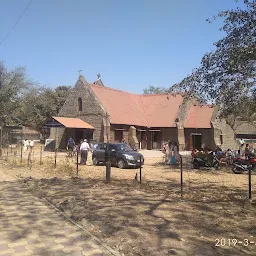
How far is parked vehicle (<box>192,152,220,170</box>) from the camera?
18.3 m

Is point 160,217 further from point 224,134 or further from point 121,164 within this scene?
point 224,134

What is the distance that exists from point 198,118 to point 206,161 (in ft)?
63.2

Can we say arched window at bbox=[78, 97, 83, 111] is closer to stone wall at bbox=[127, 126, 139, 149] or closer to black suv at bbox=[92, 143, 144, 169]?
stone wall at bbox=[127, 126, 139, 149]

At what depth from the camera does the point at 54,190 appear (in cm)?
999

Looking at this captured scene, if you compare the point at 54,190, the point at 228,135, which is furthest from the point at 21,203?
the point at 228,135

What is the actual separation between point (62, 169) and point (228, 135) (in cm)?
2656

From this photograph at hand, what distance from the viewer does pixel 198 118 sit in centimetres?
3691

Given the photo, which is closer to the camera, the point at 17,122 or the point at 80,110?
the point at 80,110

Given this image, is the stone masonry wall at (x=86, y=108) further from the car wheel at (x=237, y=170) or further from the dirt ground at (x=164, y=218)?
the dirt ground at (x=164, y=218)

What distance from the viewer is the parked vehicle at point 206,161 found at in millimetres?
18297

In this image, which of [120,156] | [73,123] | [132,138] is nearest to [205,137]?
[132,138]

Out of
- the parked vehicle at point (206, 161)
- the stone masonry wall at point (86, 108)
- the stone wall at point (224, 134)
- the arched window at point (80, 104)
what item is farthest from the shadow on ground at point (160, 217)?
the arched window at point (80, 104)

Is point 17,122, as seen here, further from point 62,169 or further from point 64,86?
point 62,169

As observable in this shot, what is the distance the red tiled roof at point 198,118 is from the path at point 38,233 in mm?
29508
